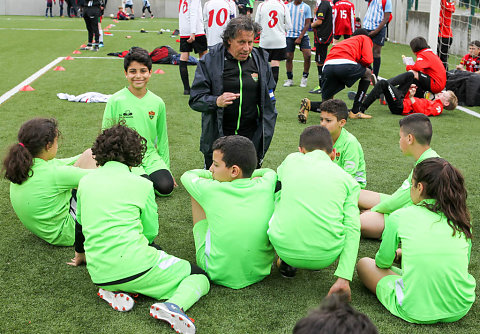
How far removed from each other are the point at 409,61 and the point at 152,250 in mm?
8008

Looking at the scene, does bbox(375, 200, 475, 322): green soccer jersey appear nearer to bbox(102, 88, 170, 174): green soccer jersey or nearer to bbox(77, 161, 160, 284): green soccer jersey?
bbox(77, 161, 160, 284): green soccer jersey

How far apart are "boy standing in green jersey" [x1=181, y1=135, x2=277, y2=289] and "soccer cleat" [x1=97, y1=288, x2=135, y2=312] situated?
55 cm

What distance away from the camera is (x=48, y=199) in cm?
380

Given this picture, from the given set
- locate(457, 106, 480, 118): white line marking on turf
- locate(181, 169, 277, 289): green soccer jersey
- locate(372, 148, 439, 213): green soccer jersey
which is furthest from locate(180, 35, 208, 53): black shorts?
locate(181, 169, 277, 289): green soccer jersey

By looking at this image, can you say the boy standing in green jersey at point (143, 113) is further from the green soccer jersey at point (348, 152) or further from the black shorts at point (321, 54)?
the black shorts at point (321, 54)

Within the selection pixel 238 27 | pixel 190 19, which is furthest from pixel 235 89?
pixel 190 19

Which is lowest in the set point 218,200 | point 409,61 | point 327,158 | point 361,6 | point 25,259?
point 25,259

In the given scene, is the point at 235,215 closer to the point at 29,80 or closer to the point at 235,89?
the point at 235,89

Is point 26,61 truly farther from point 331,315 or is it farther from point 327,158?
point 331,315

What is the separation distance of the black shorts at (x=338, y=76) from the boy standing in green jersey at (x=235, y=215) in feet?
16.2

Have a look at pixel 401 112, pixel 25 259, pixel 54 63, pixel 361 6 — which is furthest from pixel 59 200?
pixel 361 6

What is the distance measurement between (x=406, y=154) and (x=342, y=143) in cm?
79

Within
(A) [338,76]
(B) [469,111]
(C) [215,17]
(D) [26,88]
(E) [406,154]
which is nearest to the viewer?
(E) [406,154]

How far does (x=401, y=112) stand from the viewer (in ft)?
28.6
